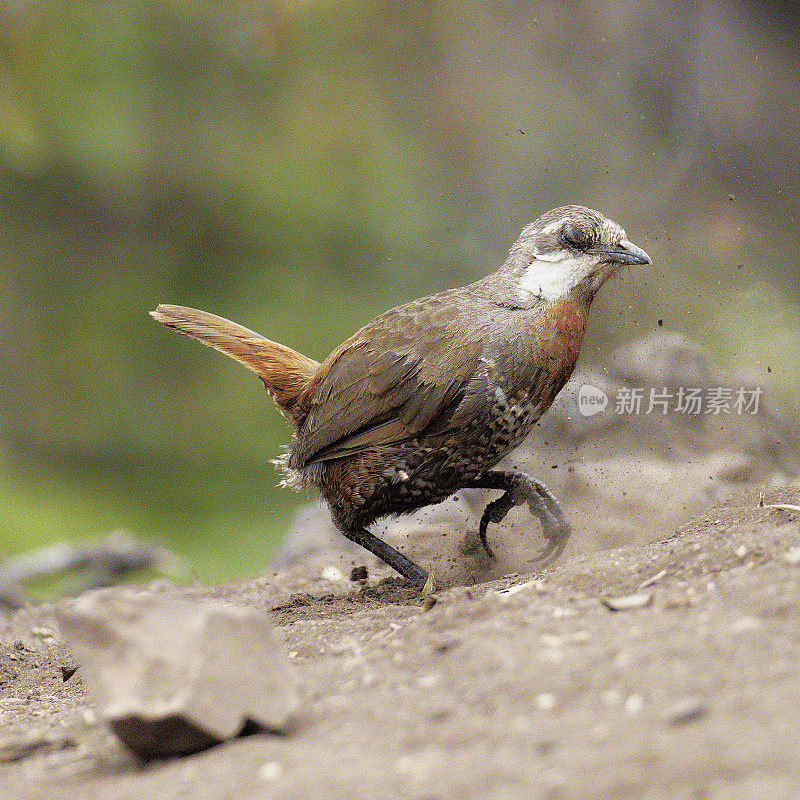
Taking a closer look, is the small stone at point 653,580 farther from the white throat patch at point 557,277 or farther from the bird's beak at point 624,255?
the bird's beak at point 624,255

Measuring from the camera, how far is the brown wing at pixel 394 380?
332 centimetres

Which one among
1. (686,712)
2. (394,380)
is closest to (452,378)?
(394,380)

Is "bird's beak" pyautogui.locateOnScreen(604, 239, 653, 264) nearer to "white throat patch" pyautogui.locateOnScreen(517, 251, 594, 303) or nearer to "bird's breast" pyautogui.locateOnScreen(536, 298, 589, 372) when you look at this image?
"white throat patch" pyautogui.locateOnScreen(517, 251, 594, 303)

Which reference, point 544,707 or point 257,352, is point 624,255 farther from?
point 544,707

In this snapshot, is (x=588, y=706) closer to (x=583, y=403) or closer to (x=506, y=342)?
(x=506, y=342)

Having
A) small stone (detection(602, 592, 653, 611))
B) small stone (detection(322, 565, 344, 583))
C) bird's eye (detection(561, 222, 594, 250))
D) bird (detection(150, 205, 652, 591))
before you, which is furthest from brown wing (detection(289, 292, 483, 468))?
small stone (detection(602, 592, 653, 611))

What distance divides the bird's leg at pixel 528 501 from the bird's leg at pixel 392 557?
1.45ft

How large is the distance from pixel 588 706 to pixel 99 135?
603cm

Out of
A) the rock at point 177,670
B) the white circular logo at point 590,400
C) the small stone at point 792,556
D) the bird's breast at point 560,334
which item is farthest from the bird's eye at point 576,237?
the rock at point 177,670

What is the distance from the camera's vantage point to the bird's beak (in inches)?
134

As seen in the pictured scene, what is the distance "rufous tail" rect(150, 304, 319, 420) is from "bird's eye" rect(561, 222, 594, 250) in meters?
1.24

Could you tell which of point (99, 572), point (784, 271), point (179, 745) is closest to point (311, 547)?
point (99, 572)

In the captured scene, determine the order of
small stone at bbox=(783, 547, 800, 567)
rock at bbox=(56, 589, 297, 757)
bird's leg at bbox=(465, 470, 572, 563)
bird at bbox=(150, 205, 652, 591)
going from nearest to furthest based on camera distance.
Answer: rock at bbox=(56, 589, 297, 757), small stone at bbox=(783, 547, 800, 567), bird at bbox=(150, 205, 652, 591), bird's leg at bbox=(465, 470, 572, 563)

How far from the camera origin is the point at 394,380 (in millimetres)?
3412
